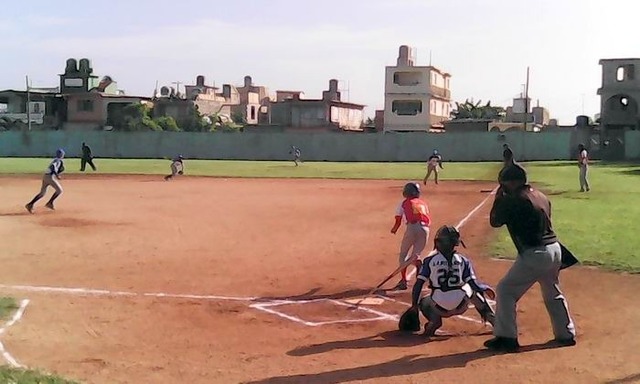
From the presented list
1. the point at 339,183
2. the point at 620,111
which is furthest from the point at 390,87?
the point at 339,183

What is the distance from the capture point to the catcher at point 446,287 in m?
8.77

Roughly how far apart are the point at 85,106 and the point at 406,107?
36341 mm

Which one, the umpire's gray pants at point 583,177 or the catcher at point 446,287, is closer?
the catcher at point 446,287

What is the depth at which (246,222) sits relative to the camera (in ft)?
68.4

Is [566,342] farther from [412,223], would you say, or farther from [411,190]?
[411,190]

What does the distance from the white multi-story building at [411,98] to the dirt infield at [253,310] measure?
72.6 meters

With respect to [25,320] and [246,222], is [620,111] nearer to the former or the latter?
[246,222]

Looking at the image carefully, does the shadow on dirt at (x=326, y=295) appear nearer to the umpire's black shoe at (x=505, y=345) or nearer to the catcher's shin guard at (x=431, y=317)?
the catcher's shin guard at (x=431, y=317)

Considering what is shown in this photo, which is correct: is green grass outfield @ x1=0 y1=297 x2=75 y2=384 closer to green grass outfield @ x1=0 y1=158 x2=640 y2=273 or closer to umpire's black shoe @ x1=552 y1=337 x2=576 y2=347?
umpire's black shoe @ x1=552 y1=337 x2=576 y2=347

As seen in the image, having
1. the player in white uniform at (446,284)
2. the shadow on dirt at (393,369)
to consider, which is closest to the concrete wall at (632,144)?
the player in white uniform at (446,284)

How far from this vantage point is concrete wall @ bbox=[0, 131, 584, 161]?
68000 millimetres

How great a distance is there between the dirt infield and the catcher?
0.30 metres

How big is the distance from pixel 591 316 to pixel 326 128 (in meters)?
82.3

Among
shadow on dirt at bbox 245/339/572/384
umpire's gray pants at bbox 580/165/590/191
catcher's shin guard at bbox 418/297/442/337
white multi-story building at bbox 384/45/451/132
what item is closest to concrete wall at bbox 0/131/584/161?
white multi-story building at bbox 384/45/451/132
